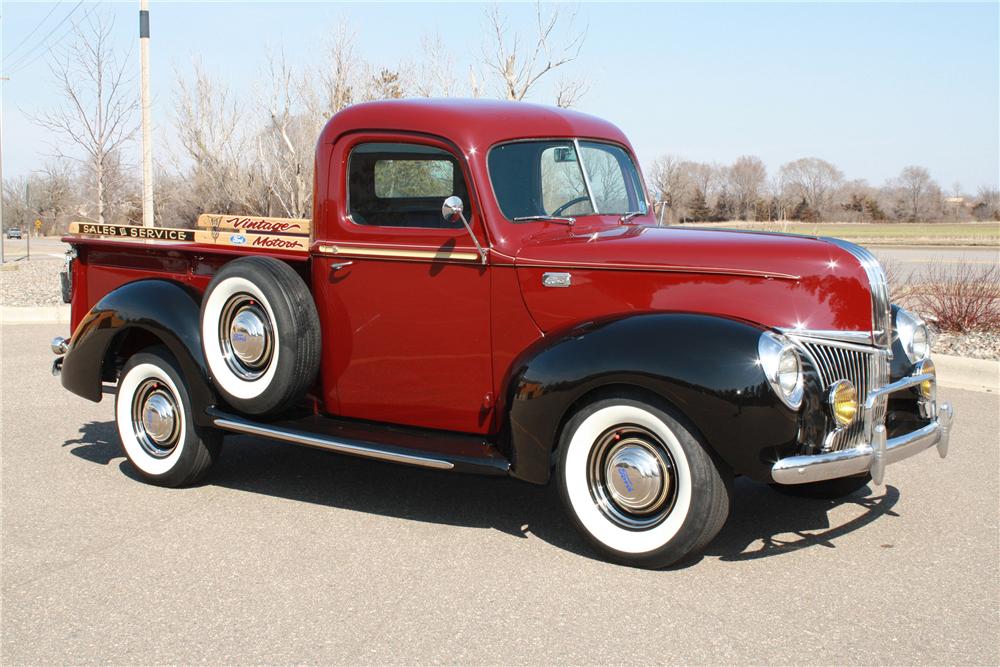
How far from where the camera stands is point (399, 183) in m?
5.06

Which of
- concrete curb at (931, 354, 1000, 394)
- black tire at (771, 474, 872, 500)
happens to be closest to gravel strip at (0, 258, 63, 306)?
concrete curb at (931, 354, 1000, 394)

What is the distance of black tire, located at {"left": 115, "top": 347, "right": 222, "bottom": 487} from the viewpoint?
545 cm

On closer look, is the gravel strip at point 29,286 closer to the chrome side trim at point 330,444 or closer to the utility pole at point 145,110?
the utility pole at point 145,110

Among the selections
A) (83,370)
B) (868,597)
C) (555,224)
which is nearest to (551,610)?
(868,597)

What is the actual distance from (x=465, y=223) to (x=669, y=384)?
1260 millimetres

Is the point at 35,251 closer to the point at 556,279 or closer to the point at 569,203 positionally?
the point at 569,203

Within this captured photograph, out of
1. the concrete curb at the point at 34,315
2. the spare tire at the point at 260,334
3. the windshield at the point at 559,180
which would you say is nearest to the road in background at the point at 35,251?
the concrete curb at the point at 34,315

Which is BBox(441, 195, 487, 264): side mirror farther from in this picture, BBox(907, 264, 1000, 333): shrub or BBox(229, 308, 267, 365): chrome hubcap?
BBox(907, 264, 1000, 333): shrub

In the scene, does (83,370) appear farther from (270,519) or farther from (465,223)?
(465,223)

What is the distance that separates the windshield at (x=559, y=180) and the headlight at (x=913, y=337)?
1540 millimetres

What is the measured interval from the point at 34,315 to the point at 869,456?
12457 mm

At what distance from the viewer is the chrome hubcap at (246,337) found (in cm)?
495

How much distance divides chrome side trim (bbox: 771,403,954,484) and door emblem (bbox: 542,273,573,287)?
1.26 metres

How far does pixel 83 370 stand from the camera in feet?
19.1
